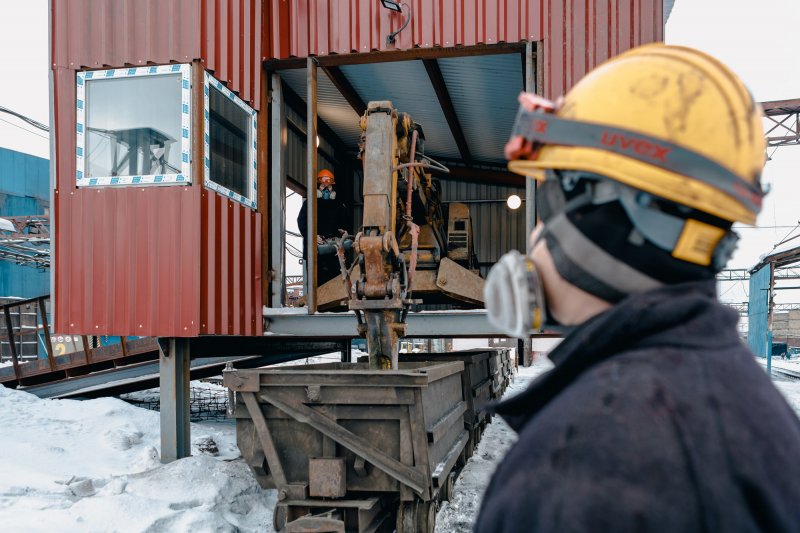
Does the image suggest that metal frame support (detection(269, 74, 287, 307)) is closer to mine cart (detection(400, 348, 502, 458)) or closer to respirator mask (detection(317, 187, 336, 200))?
mine cart (detection(400, 348, 502, 458))

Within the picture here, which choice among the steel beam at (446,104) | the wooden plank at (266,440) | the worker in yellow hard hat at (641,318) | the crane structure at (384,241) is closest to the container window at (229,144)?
the crane structure at (384,241)

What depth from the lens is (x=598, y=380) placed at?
0.97 metres

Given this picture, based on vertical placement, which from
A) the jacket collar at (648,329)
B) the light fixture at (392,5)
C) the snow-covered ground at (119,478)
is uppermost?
the light fixture at (392,5)

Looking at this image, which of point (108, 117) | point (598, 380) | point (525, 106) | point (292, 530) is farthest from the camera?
point (108, 117)

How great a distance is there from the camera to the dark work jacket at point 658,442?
2.88 feet

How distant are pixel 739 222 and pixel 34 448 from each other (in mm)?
8865

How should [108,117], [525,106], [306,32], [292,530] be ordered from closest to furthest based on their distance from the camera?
[525,106] < [292,530] < [108,117] < [306,32]

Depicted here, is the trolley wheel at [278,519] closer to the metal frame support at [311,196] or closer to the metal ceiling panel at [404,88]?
the metal frame support at [311,196]

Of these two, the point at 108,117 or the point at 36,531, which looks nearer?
the point at 36,531

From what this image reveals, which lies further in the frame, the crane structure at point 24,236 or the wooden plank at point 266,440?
the crane structure at point 24,236

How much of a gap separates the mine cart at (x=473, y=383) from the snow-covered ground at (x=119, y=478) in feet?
1.61

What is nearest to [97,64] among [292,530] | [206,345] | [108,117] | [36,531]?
[108,117]

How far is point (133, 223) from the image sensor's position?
773 cm

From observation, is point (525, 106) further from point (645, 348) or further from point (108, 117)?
point (108, 117)
